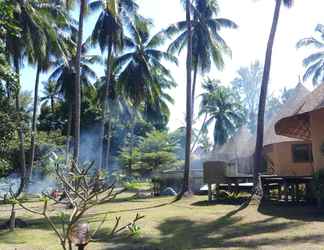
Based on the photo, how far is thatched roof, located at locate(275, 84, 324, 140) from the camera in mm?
15891

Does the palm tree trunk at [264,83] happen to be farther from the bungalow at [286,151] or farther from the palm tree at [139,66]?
the palm tree at [139,66]

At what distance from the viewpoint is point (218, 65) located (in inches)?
1299

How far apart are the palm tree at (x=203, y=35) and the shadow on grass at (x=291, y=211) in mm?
14301

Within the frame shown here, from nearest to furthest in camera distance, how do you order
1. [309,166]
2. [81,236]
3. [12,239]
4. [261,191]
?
[81,236] → [12,239] → [261,191] → [309,166]

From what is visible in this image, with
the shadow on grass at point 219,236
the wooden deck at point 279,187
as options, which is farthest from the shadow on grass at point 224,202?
the shadow on grass at point 219,236

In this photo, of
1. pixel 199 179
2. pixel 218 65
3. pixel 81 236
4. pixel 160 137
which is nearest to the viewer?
pixel 81 236

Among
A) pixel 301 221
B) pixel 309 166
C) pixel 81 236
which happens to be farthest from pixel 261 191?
pixel 81 236

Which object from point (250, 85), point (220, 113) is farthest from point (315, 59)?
point (250, 85)

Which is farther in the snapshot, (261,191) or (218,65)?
(218,65)

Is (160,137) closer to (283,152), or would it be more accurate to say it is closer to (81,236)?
(283,152)

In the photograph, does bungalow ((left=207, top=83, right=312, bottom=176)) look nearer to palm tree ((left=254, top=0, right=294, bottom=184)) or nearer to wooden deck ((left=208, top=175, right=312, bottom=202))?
palm tree ((left=254, top=0, right=294, bottom=184))

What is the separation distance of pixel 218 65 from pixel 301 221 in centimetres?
2086

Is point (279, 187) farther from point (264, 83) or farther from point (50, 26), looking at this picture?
point (50, 26)

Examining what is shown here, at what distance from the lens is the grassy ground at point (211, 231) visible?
A: 1089cm
